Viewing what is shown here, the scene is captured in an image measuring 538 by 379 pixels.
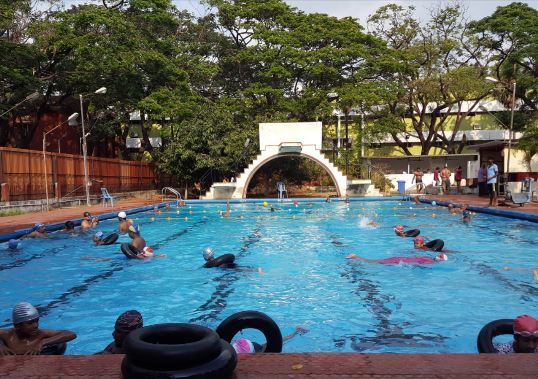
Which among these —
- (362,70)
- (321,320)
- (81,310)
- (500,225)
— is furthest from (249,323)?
(362,70)

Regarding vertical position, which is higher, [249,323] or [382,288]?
[249,323]

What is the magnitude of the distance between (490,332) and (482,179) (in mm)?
22716

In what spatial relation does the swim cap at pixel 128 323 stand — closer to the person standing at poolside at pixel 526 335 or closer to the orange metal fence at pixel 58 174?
the person standing at poolside at pixel 526 335

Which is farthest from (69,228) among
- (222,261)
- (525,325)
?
(525,325)

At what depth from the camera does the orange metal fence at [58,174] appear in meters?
21.0

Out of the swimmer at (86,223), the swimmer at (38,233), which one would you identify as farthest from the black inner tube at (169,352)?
the swimmer at (86,223)

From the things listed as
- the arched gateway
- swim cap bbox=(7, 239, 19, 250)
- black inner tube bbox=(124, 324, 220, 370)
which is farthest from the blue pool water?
the arched gateway

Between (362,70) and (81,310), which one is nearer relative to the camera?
(81,310)

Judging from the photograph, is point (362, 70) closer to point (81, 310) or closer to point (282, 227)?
point (282, 227)

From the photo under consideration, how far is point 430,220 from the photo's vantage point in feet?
63.7

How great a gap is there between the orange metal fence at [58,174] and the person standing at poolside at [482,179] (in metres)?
20.3

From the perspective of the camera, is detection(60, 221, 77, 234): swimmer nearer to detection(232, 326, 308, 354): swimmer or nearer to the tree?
detection(232, 326, 308, 354): swimmer

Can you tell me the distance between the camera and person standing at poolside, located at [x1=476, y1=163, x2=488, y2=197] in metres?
24.7

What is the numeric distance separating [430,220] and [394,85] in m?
20.1
